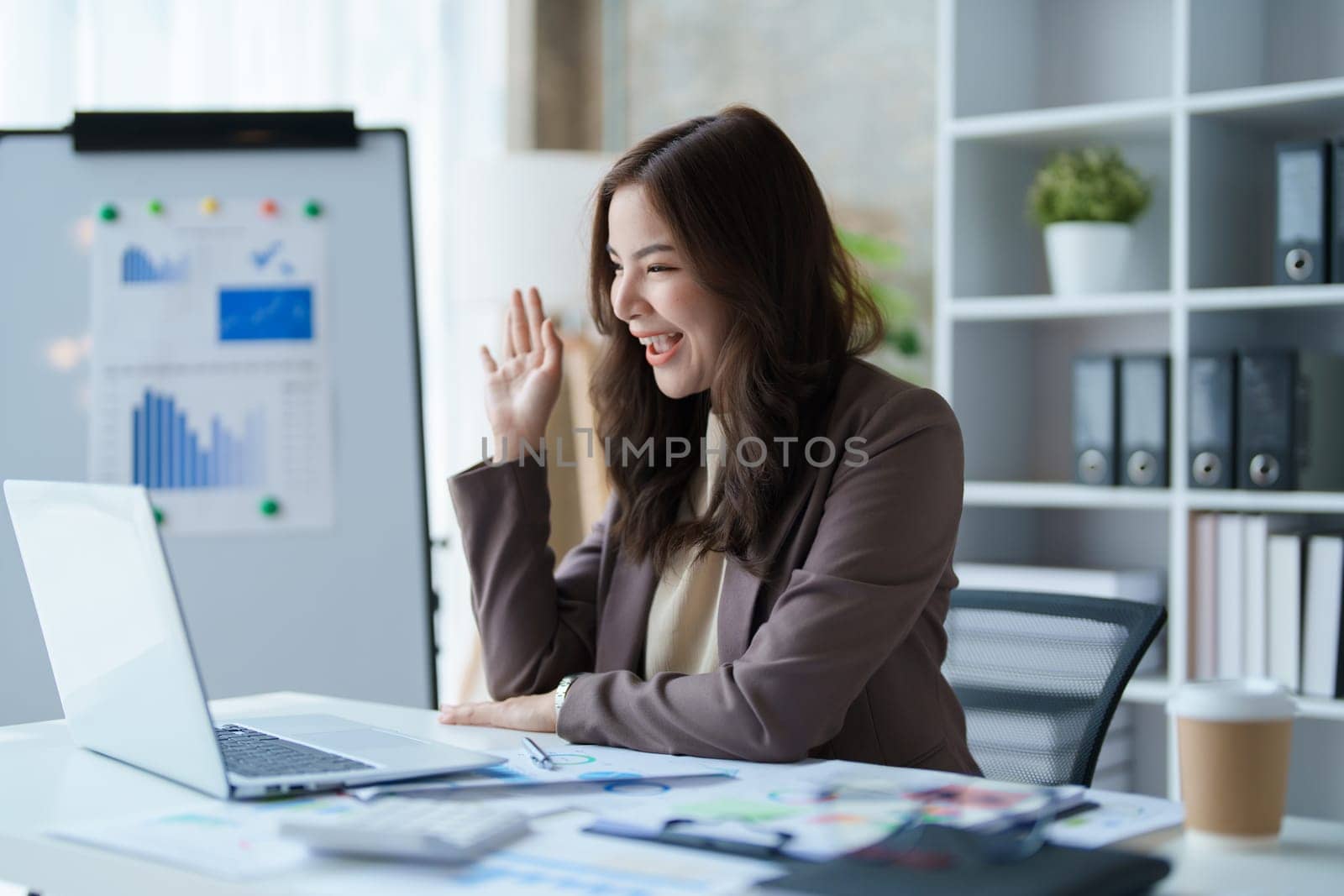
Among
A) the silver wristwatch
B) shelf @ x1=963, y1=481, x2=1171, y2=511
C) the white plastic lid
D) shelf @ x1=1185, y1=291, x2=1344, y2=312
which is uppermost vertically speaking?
shelf @ x1=1185, y1=291, x2=1344, y2=312

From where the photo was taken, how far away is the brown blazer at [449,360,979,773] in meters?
1.37

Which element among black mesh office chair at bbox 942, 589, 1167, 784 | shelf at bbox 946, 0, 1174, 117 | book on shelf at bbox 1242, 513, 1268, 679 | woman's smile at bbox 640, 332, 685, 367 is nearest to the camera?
black mesh office chair at bbox 942, 589, 1167, 784

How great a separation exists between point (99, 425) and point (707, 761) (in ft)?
4.35

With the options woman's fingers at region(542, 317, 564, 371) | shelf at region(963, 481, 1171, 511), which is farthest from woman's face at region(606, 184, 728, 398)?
shelf at region(963, 481, 1171, 511)

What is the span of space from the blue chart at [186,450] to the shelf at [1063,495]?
4.12 ft

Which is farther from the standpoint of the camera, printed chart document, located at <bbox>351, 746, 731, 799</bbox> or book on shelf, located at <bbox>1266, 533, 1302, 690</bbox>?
book on shelf, located at <bbox>1266, 533, 1302, 690</bbox>

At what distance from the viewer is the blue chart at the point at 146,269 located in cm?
227

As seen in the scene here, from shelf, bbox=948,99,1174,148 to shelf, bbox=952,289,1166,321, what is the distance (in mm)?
317

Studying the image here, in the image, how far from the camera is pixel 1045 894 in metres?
0.84

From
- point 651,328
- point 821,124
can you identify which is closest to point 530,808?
point 651,328

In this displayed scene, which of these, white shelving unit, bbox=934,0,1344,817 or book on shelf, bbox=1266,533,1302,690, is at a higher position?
white shelving unit, bbox=934,0,1344,817

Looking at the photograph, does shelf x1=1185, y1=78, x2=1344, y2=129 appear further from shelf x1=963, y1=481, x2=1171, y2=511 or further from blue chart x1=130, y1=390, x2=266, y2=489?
blue chart x1=130, y1=390, x2=266, y2=489

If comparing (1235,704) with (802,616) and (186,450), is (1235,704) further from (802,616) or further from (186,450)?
(186,450)

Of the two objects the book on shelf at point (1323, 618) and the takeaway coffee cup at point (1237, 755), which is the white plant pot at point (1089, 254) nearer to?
the book on shelf at point (1323, 618)
